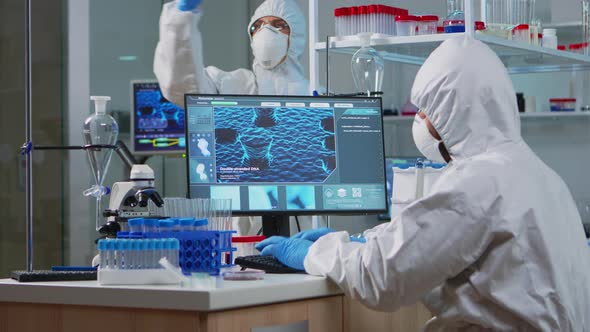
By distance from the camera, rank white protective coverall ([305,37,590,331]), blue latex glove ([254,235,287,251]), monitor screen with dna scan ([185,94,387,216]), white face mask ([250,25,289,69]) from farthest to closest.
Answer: white face mask ([250,25,289,69])
monitor screen with dna scan ([185,94,387,216])
blue latex glove ([254,235,287,251])
white protective coverall ([305,37,590,331])

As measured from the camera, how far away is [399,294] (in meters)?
1.90

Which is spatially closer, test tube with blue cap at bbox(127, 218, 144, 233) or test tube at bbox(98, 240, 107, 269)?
test tube at bbox(98, 240, 107, 269)

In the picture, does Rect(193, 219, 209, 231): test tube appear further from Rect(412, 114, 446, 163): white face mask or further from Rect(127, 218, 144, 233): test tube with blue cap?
Rect(412, 114, 446, 163): white face mask

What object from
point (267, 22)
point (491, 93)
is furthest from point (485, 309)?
point (267, 22)

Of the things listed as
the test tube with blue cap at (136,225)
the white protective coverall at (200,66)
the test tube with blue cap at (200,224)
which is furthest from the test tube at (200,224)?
the white protective coverall at (200,66)

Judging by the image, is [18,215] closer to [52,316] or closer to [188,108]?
[188,108]

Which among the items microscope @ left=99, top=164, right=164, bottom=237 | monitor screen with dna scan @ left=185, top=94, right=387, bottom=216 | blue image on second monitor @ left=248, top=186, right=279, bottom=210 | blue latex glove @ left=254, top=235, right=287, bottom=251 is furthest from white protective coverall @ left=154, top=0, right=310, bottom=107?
blue latex glove @ left=254, top=235, right=287, bottom=251

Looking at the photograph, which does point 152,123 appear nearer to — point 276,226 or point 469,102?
point 276,226

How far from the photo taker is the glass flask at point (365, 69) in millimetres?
3086

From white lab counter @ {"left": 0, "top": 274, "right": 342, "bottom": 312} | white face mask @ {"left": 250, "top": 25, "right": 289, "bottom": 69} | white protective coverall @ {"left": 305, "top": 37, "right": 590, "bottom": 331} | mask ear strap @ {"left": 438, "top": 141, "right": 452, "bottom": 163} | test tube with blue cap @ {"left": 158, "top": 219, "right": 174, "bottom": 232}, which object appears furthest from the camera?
white face mask @ {"left": 250, "top": 25, "right": 289, "bottom": 69}

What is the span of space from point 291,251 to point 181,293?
46 cm

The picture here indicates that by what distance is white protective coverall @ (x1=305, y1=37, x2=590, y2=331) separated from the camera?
6.14 ft

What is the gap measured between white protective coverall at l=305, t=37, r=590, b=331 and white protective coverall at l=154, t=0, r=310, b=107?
3.89 ft

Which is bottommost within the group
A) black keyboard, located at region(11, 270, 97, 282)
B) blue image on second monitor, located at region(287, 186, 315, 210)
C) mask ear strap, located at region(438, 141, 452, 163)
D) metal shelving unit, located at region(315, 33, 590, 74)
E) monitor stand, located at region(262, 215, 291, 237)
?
black keyboard, located at region(11, 270, 97, 282)
